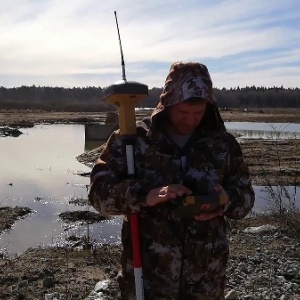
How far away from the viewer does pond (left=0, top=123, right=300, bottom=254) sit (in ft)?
33.8

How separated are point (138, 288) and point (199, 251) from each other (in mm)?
378

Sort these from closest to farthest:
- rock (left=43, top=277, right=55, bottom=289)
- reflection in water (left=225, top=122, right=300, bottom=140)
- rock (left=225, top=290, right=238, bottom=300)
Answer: rock (left=225, top=290, right=238, bottom=300)
rock (left=43, top=277, right=55, bottom=289)
reflection in water (left=225, top=122, right=300, bottom=140)

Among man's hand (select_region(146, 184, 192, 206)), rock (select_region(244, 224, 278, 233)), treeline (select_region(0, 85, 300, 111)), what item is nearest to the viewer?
man's hand (select_region(146, 184, 192, 206))

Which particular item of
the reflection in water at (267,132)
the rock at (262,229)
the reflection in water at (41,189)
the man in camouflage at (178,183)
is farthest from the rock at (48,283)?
the reflection in water at (267,132)

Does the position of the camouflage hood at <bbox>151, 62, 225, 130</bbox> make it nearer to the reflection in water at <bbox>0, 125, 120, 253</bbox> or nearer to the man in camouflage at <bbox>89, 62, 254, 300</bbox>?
the man in camouflage at <bbox>89, 62, 254, 300</bbox>

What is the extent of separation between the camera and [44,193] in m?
15.0

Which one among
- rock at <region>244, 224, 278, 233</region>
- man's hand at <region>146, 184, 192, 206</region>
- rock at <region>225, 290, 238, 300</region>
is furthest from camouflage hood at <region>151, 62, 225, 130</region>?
rock at <region>244, 224, 278, 233</region>

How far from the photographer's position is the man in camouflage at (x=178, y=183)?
2682 mm

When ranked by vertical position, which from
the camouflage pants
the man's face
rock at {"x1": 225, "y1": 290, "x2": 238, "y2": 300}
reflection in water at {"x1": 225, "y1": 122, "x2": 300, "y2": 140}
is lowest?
reflection in water at {"x1": 225, "y1": 122, "x2": 300, "y2": 140}

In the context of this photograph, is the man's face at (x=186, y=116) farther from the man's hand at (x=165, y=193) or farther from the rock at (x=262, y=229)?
the rock at (x=262, y=229)

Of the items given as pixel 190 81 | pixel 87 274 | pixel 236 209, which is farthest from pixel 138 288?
pixel 87 274

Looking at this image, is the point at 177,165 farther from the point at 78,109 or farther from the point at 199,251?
the point at 78,109

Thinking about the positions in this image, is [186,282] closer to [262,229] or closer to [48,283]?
[48,283]

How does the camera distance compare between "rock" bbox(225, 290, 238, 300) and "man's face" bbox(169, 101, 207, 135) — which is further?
"rock" bbox(225, 290, 238, 300)
